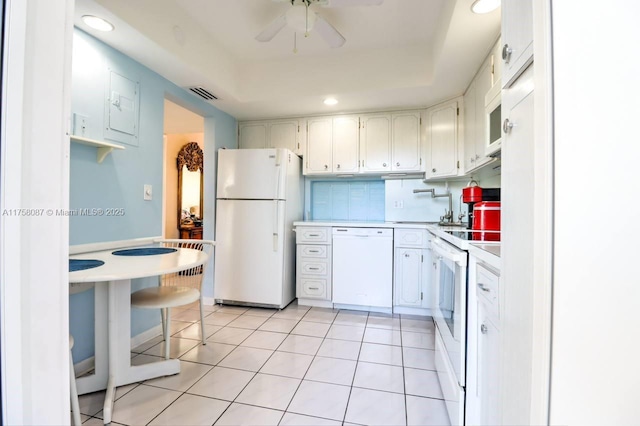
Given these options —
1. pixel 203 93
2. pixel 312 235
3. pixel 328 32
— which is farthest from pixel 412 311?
pixel 203 93

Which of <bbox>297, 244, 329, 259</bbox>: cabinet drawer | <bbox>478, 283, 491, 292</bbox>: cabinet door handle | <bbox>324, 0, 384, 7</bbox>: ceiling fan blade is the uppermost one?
<bbox>324, 0, 384, 7</bbox>: ceiling fan blade

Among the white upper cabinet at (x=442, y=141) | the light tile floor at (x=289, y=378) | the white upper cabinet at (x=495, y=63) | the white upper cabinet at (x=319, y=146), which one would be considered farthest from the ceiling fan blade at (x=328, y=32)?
the light tile floor at (x=289, y=378)

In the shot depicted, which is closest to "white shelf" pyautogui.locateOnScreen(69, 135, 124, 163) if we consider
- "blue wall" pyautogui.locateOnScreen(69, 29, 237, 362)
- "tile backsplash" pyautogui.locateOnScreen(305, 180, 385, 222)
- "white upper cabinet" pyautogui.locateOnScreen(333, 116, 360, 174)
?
"blue wall" pyautogui.locateOnScreen(69, 29, 237, 362)

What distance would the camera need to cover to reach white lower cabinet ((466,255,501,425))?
37.1 inches

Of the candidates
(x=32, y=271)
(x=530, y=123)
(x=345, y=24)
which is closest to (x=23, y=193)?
(x=32, y=271)

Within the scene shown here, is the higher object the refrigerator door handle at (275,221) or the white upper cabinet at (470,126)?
the white upper cabinet at (470,126)

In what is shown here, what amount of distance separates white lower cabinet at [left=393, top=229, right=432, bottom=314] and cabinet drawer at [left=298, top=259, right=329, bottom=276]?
0.75 metres

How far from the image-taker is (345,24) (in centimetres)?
239

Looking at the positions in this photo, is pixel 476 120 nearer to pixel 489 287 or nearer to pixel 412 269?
pixel 412 269

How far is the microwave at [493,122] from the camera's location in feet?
5.19

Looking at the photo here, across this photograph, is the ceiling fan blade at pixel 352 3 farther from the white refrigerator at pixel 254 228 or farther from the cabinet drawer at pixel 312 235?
the cabinet drawer at pixel 312 235

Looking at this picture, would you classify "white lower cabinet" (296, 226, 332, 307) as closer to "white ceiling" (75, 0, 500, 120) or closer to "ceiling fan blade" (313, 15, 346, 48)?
"white ceiling" (75, 0, 500, 120)

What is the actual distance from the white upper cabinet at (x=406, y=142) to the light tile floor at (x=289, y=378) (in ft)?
5.51

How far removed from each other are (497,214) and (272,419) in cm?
163
